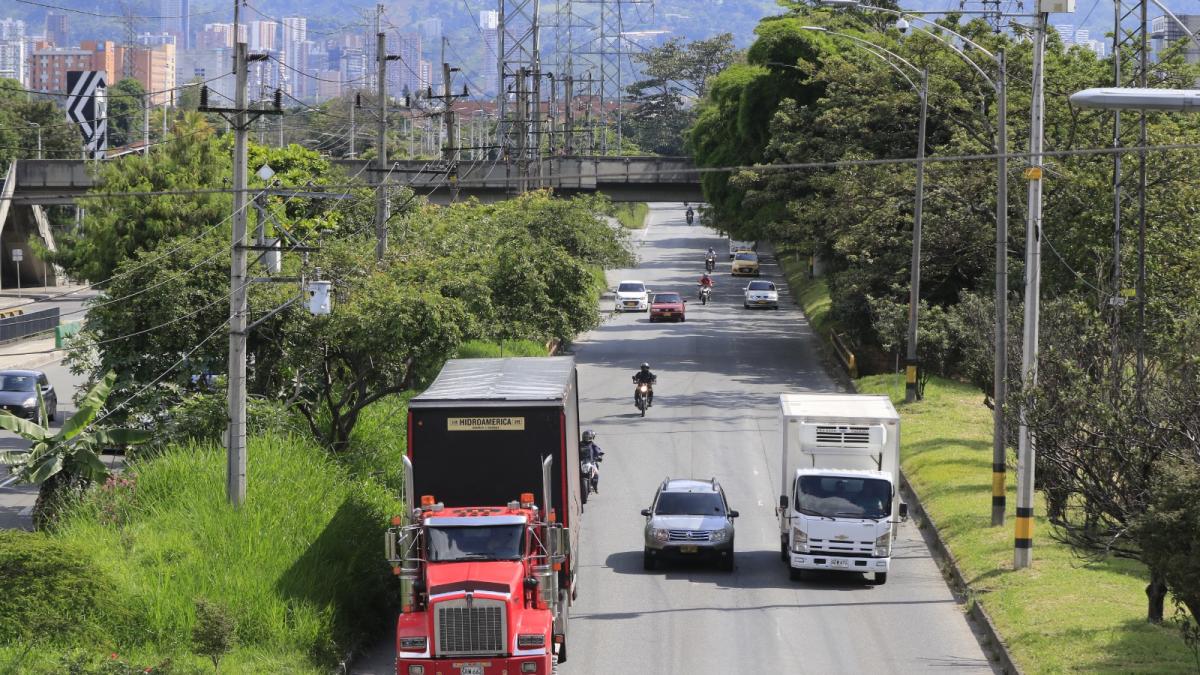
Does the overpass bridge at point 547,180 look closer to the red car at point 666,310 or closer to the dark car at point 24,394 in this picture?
the red car at point 666,310

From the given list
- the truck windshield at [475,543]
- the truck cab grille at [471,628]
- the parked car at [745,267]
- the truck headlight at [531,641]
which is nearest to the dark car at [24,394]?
the truck windshield at [475,543]

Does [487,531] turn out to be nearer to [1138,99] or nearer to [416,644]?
[416,644]

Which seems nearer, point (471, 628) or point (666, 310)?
point (471, 628)

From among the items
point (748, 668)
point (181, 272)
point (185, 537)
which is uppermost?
point (181, 272)

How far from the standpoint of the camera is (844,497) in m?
25.0

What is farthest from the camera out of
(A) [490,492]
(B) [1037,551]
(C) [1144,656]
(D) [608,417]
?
(D) [608,417]

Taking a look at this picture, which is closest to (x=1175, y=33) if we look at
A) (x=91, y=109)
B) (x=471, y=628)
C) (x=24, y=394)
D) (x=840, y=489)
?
(x=91, y=109)

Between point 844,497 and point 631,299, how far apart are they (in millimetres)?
49734

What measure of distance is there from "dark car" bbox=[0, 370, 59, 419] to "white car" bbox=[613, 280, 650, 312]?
35237 millimetres

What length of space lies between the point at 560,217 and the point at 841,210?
38.0ft

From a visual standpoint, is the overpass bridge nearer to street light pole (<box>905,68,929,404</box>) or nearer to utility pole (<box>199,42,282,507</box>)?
street light pole (<box>905,68,929,404</box>)

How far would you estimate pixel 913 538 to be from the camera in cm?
2914

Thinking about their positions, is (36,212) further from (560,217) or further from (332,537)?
(332,537)

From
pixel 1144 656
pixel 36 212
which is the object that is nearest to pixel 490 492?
pixel 1144 656
